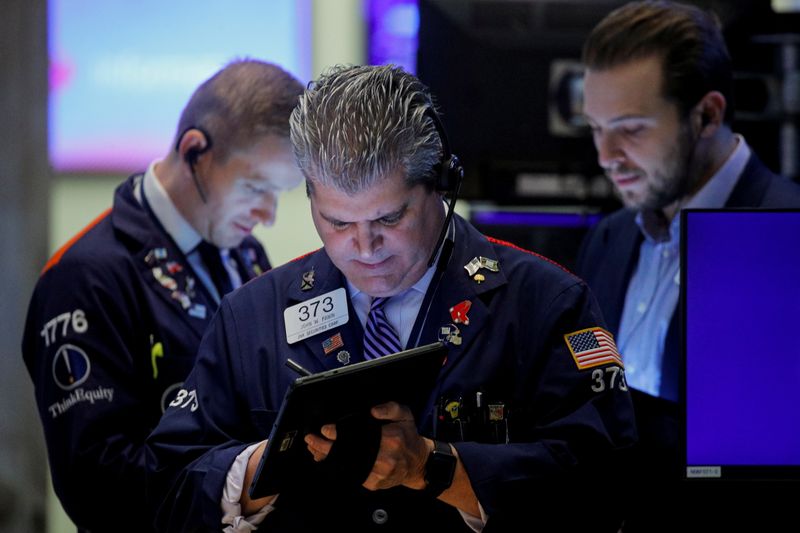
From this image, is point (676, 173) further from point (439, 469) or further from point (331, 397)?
point (331, 397)

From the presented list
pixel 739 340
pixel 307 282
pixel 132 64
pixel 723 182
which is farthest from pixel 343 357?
pixel 132 64

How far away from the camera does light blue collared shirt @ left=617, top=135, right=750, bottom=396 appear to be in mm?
2373

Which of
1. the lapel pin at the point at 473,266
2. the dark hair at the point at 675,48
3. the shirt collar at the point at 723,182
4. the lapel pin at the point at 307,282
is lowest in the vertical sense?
the lapel pin at the point at 307,282

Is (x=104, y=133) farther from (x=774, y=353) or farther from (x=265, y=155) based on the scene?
(x=774, y=353)

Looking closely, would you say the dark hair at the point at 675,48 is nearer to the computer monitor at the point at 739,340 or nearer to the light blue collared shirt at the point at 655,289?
the light blue collared shirt at the point at 655,289

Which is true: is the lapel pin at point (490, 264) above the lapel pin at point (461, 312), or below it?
above

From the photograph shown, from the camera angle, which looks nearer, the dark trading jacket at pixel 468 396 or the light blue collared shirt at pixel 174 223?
the dark trading jacket at pixel 468 396

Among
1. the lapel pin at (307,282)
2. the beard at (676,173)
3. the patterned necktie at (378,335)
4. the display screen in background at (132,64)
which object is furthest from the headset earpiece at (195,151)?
the display screen in background at (132,64)

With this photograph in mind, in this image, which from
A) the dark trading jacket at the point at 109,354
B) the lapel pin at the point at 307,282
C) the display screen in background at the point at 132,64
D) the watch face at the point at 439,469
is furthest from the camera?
the display screen in background at the point at 132,64

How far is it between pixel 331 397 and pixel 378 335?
0.34 meters

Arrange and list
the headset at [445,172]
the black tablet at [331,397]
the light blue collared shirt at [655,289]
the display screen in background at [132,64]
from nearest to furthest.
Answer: the black tablet at [331,397] → the headset at [445,172] → the light blue collared shirt at [655,289] → the display screen in background at [132,64]

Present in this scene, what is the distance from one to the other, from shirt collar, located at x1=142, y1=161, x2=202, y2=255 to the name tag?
2.30ft

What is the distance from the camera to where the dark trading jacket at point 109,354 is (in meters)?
2.12

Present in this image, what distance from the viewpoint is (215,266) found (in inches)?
99.0
